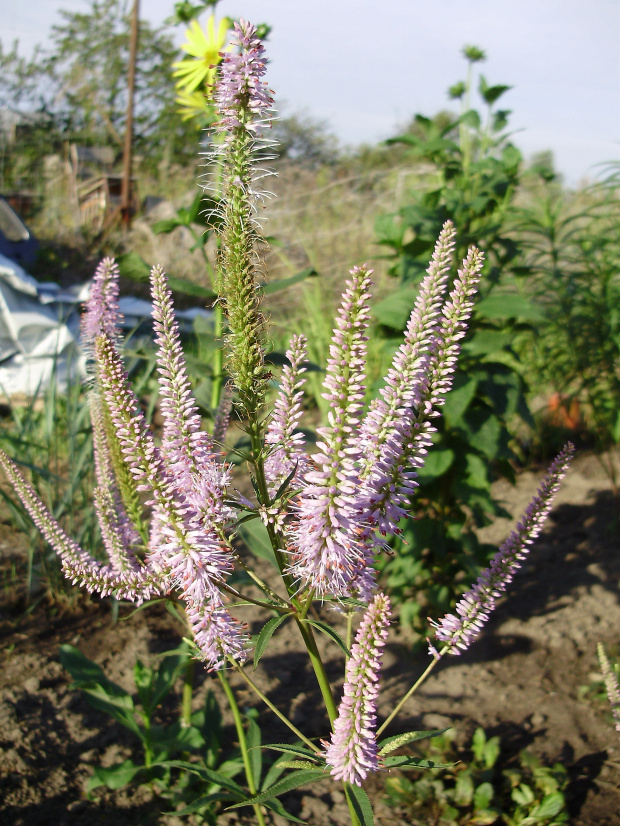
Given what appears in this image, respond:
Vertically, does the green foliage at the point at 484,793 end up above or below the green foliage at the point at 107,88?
below

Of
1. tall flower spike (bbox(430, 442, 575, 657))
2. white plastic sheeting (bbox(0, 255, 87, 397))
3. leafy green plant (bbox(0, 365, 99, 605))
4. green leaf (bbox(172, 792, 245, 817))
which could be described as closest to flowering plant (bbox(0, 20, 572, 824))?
tall flower spike (bbox(430, 442, 575, 657))

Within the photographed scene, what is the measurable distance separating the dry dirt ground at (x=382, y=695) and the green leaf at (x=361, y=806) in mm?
1249

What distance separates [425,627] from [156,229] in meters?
2.58

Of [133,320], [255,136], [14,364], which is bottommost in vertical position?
[14,364]

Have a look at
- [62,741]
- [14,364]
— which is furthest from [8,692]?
[14,364]

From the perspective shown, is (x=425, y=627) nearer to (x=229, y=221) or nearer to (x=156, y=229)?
(x=156, y=229)

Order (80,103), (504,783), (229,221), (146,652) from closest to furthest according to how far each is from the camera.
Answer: (229,221)
(504,783)
(146,652)
(80,103)

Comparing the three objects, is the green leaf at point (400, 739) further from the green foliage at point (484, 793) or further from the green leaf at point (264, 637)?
the green foliage at point (484, 793)

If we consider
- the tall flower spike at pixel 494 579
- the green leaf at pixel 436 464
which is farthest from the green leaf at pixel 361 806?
the green leaf at pixel 436 464

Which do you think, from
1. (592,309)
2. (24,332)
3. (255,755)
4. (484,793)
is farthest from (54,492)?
(592,309)

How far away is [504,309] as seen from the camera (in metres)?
3.04

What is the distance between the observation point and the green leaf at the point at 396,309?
121 inches

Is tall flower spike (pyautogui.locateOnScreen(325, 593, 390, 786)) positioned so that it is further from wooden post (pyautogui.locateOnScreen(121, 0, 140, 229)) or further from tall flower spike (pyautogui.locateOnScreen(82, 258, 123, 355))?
wooden post (pyautogui.locateOnScreen(121, 0, 140, 229))

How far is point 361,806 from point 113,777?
1.36 meters
